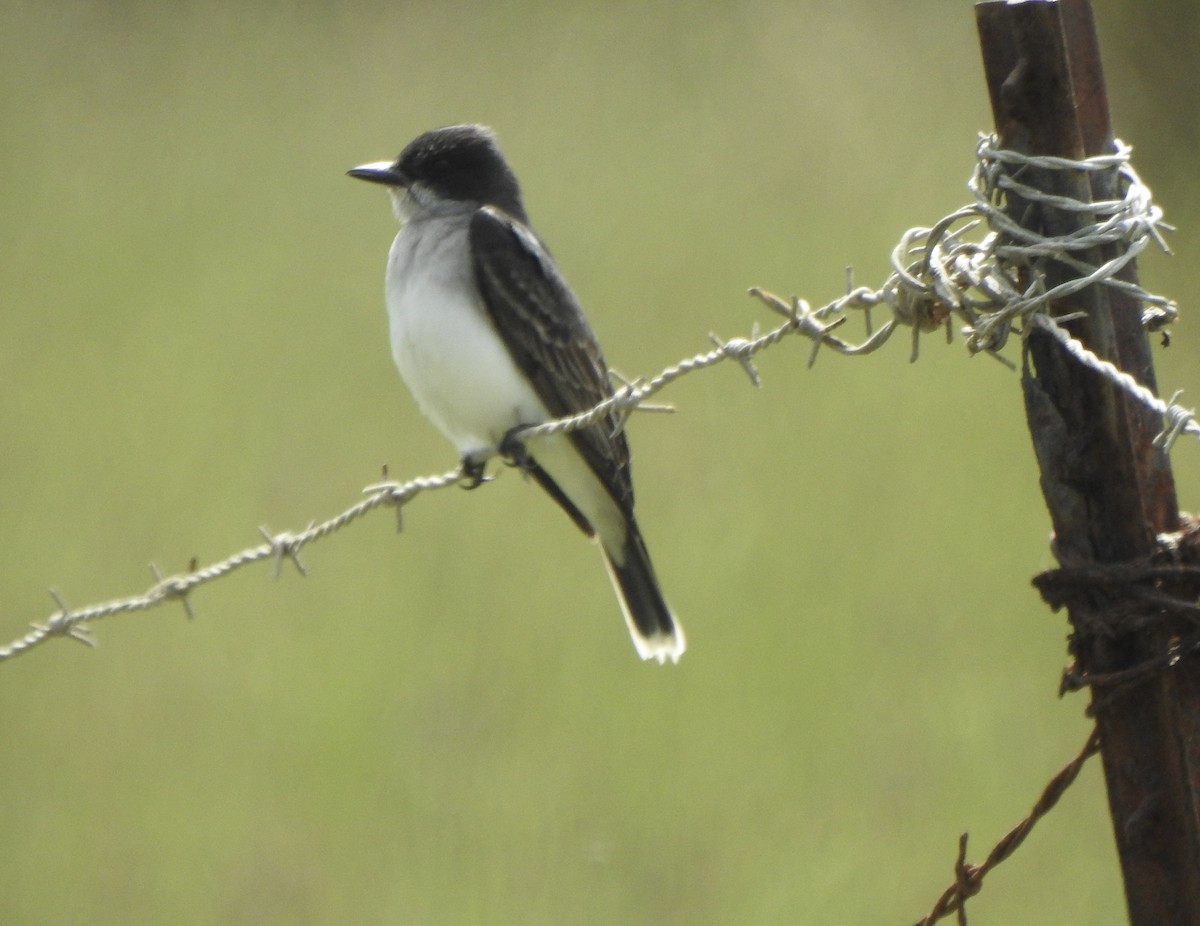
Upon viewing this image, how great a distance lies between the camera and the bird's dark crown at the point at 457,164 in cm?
420

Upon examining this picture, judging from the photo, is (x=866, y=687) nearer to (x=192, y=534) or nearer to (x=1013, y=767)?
(x=1013, y=767)

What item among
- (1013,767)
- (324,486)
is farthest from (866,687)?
(324,486)

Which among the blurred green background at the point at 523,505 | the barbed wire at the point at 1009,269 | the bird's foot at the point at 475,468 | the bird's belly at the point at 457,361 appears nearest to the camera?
the barbed wire at the point at 1009,269

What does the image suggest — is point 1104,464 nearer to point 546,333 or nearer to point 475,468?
point 546,333

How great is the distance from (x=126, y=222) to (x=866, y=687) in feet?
13.8

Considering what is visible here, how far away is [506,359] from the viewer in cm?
375

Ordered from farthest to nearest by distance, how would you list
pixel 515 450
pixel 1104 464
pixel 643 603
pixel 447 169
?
pixel 447 169, pixel 643 603, pixel 515 450, pixel 1104 464

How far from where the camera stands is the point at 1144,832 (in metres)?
1.80

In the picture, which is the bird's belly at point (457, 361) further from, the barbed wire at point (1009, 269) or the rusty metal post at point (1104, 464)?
the rusty metal post at point (1104, 464)

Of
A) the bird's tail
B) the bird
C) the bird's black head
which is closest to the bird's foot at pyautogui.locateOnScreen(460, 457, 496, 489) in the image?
the bird

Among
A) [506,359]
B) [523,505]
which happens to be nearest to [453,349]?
[506,359]

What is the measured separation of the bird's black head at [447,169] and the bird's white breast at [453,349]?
0.35 m

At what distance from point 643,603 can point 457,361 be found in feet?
2.79

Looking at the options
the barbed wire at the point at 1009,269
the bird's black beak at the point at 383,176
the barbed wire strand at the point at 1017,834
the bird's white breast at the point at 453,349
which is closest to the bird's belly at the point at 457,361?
the bird's white breast at the point at 453,349
